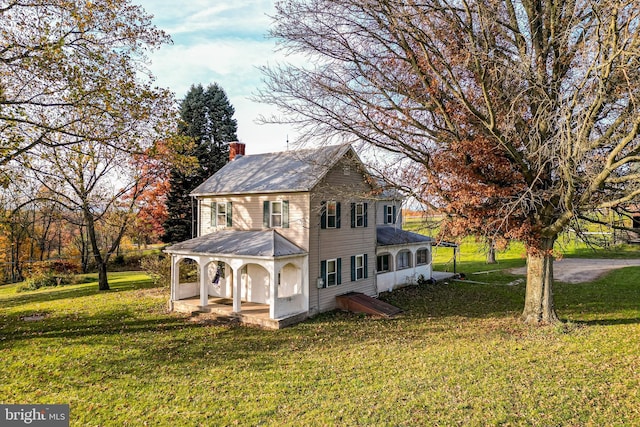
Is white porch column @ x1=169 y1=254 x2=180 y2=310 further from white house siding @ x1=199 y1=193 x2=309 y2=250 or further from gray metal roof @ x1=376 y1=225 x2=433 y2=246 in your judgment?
gray metal roof @ x1=376 y1=225 x2=433 y2=246

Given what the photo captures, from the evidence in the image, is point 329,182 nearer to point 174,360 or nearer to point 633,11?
point 174,360

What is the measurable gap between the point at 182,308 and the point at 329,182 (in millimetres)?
8329

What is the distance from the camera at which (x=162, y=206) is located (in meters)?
32.0

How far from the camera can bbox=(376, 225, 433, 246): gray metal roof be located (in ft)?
67.4

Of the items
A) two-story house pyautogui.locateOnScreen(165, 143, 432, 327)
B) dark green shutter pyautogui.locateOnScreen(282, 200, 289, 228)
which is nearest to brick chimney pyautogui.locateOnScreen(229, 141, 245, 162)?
two-story house pyautogui.locateOnScreen(165, 143, 432, 327)

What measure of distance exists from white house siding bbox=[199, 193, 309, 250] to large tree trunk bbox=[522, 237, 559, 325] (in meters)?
8.22

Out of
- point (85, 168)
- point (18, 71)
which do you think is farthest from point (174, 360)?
point (85, 168)

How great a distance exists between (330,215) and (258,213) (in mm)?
3247

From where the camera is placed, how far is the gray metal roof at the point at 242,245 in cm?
1457

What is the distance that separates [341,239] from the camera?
679 inches

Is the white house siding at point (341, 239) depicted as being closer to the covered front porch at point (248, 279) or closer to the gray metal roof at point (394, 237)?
the covered front porch at point (248, 279)

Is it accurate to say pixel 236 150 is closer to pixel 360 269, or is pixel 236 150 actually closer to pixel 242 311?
pixel 360 269

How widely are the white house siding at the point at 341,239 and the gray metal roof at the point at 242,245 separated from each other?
3.71ft

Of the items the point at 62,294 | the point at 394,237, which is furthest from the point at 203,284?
the point at 62,294
